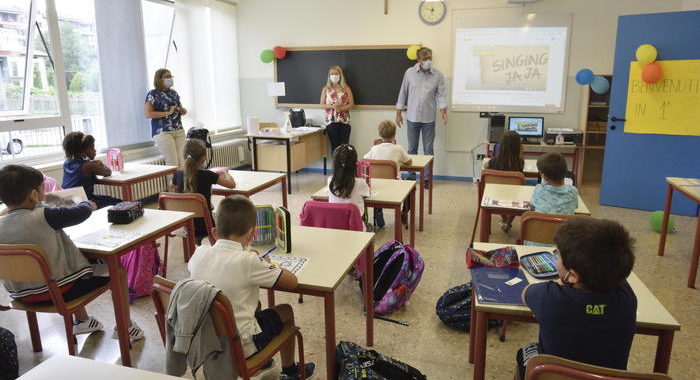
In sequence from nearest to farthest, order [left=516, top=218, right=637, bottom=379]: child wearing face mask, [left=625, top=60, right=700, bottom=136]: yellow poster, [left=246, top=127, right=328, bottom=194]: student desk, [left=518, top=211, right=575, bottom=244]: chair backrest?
[left=516, top=218, right=637, bottom=379]: child wearing face mask
[left=518, top=211, right=575, bottom=244]: chair backrest
[left=625, top=60, right=700, bottom=136]: yellow poster
[left=246, top=127, right=328, bottom=194]: student desk

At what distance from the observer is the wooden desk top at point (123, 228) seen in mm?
2451

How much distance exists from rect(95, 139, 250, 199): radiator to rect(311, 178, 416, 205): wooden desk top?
2.79 metres

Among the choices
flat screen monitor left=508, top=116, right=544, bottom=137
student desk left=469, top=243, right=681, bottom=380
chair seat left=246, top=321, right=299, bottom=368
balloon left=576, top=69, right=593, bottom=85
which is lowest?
chair seat left=246, top=321, right=299, bottom=368

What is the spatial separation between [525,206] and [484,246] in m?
0.96

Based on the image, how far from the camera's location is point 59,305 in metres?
2.29

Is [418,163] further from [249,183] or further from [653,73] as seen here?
[653,73]

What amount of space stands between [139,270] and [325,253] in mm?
1689

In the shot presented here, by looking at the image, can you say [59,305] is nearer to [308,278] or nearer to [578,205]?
[308,278]

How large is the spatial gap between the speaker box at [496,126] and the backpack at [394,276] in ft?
12.3

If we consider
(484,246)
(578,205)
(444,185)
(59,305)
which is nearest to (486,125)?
(444,185)

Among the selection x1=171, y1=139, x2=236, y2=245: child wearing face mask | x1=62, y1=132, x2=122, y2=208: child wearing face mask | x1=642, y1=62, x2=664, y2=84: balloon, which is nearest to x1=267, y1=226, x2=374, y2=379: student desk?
x1=171, y1=139, x2=236, y2=245: child wearing face mask

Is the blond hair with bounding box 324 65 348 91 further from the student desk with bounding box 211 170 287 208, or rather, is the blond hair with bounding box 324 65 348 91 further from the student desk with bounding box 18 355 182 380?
the student desk with bounding box 18 355 182 380

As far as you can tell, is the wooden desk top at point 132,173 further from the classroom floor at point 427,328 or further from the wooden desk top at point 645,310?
the wooden desk top at point 645,310

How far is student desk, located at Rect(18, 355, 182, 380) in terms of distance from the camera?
1294 mm
